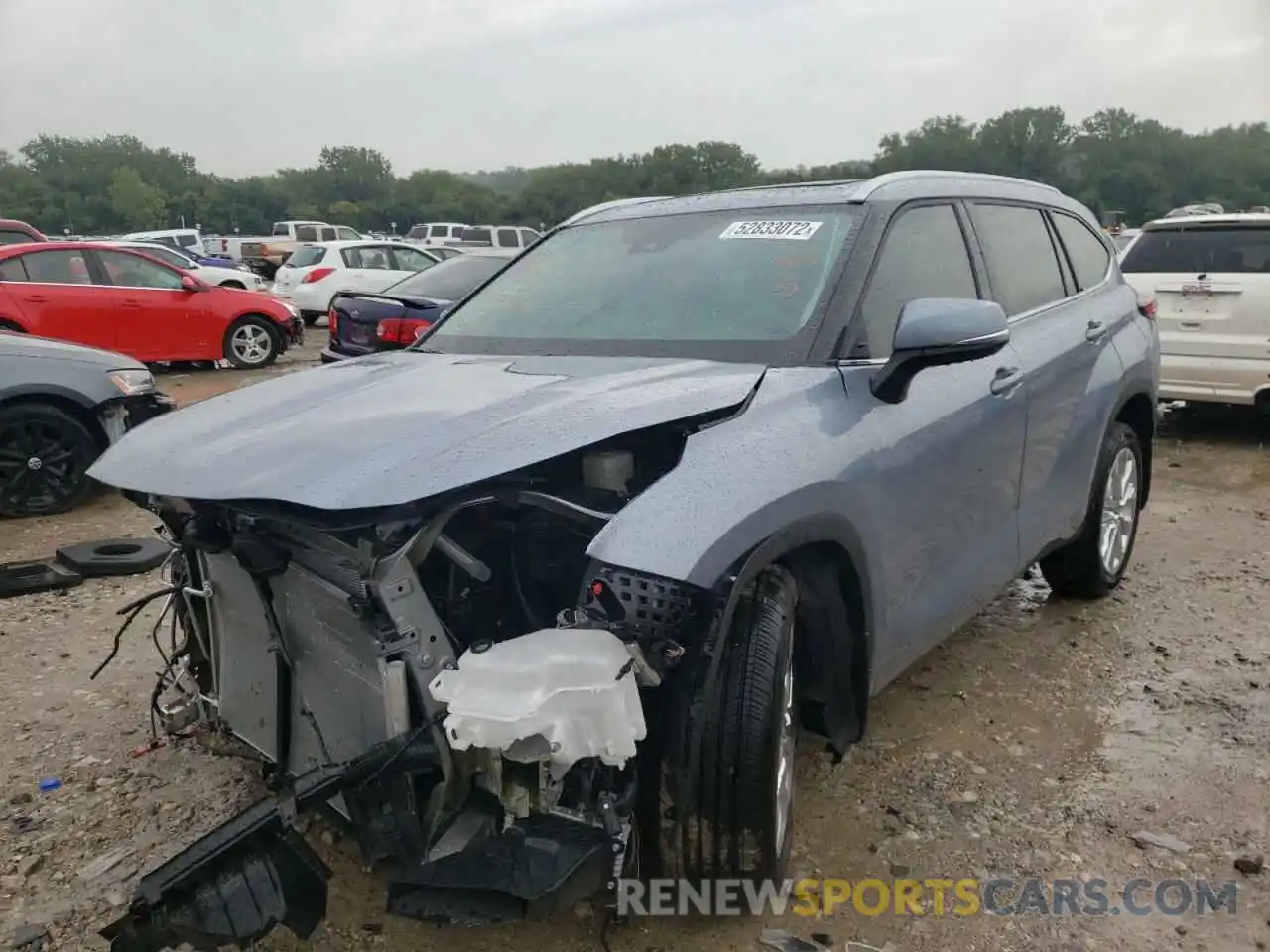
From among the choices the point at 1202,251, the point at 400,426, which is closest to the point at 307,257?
the point at 1202,251

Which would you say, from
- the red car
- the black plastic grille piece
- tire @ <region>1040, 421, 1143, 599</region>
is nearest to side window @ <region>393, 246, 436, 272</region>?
the red car

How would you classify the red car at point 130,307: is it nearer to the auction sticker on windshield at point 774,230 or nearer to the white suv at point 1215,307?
the auction sticker on windshield at point 774,230

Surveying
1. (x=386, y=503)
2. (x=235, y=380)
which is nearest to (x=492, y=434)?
(x=386, y=503)

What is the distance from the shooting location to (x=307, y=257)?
18594 mm

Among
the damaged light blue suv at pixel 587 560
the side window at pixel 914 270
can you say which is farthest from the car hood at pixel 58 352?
the side window at pixel 914 270

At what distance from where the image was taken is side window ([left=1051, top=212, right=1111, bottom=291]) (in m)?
4.43

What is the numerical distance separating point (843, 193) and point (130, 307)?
10407mm

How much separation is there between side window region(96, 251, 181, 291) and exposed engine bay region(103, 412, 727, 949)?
10501 mm

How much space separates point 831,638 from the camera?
2.66m

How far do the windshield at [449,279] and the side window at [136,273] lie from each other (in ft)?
13.3

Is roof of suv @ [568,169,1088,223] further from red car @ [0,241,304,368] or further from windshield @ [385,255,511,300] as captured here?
red car @ [0,241,304,368]

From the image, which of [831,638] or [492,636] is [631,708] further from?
[831,638]

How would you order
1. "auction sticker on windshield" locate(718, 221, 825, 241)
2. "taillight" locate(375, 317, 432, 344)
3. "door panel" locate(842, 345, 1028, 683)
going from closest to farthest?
"door panel" locate(842, 345, 1028, 683) < "auction sticker on windshield" locate(718, 221, 825, 241) < "taillight" locate(375, 317, 432, 344)

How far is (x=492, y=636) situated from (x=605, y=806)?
1.64 feet
